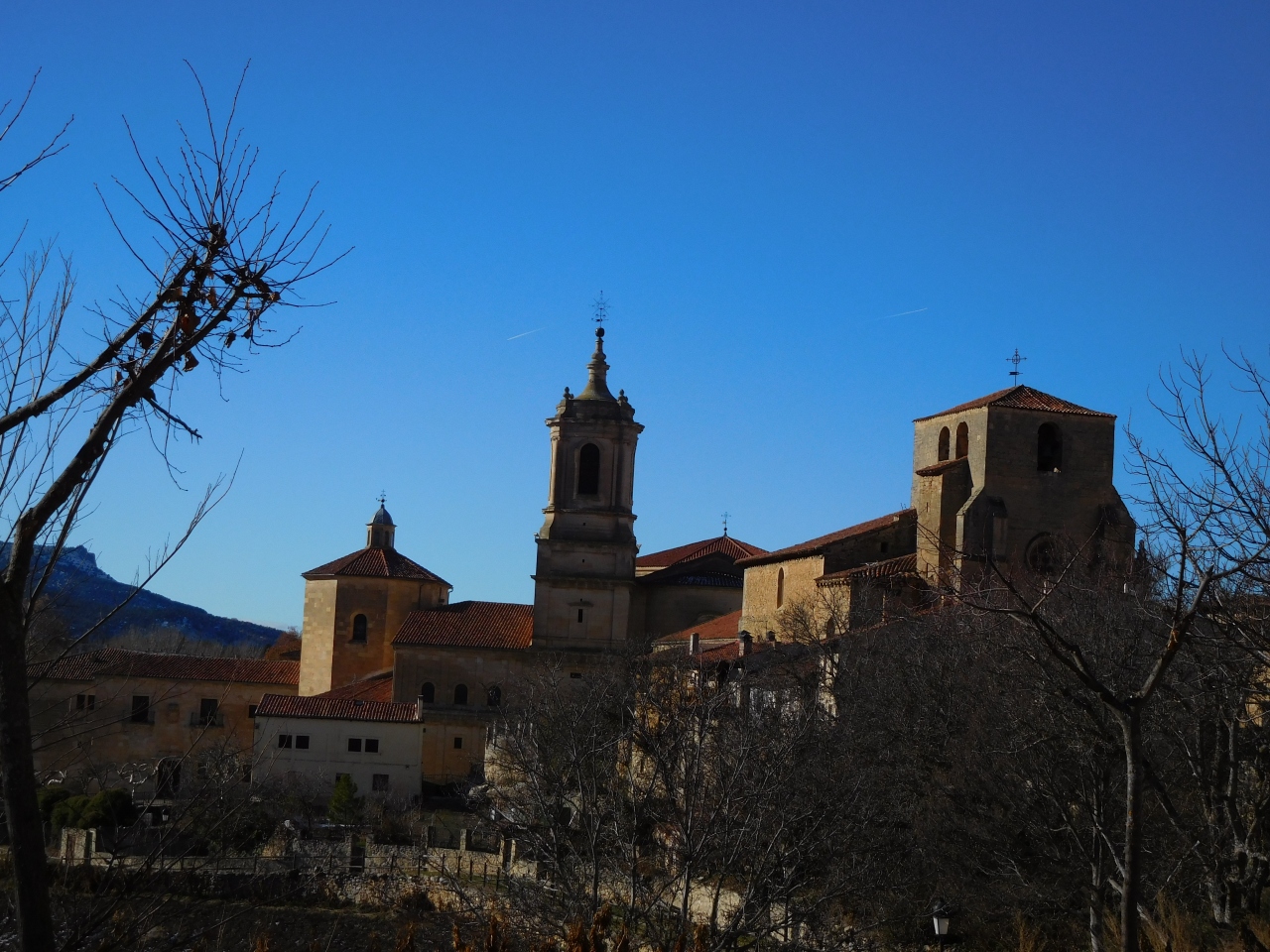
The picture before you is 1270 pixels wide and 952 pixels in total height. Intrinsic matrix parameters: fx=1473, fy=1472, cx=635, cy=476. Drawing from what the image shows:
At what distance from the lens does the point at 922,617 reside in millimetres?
33906

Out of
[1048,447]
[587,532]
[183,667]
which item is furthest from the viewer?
[587,532]

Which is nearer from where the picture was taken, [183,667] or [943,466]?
[943,466]

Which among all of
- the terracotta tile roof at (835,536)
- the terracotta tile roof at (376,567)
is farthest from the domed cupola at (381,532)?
the terracotta tile roof at (835,536)

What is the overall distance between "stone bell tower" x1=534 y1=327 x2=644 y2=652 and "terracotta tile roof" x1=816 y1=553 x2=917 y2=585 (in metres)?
14.3

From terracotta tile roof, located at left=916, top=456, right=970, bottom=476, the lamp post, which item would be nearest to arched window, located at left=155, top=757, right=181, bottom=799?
the lamp post

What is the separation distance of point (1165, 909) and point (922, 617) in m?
17.2

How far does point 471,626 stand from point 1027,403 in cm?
2304

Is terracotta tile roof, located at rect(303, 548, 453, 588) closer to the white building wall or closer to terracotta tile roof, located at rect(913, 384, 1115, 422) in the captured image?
the white building wall

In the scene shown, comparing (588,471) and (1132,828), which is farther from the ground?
(588,471)

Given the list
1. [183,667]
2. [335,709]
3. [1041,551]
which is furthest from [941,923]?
[183,667]

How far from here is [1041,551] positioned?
132ft

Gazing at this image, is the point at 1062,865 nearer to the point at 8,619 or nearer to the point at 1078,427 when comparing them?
the point at 8,619

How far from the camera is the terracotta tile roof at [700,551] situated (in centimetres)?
5928

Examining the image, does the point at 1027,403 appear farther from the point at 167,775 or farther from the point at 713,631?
the point at 167,775
